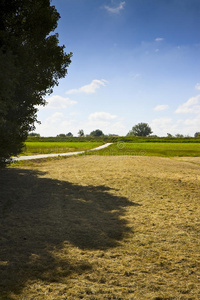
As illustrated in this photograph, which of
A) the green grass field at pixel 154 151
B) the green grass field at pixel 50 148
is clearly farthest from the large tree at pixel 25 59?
the green grass field at pixel 154 151

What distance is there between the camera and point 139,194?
525 inches

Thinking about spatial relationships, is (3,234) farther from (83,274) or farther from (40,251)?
(83,274)

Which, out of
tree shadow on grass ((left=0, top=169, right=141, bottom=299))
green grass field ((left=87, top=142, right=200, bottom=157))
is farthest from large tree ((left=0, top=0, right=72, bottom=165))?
green grass field ((left=87, top=142, right=200, bottom=157))

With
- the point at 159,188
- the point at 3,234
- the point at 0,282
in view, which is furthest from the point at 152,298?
the point at 159,188

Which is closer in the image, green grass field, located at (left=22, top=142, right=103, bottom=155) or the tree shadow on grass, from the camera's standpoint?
the tree shadow on grass

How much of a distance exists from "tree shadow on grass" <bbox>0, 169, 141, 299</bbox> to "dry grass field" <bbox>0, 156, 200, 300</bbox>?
0.02m

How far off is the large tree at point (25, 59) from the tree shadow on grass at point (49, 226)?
3834mm

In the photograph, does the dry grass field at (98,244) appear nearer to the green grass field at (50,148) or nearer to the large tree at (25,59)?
the large tree at (25,59)

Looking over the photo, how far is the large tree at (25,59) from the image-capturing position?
1192cm

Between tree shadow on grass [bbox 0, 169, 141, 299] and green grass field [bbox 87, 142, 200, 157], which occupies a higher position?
green grass field [bbox 87, 142, 200, 157]

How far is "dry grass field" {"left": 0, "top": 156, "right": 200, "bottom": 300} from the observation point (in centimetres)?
470

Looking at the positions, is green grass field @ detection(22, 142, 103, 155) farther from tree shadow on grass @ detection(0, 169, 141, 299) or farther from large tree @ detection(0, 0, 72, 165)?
tree shadow on grass @ detection(0, 169, 141, 299)

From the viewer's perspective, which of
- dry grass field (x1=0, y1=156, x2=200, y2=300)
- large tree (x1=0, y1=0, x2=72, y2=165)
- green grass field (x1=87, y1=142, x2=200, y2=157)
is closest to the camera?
dry grass field (x1=0, y1=156, x2=200, y2=300)

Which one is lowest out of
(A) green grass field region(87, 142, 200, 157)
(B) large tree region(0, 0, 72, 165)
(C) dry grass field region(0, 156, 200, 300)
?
(C) dry grass field region(0, 156, 200, 300)
